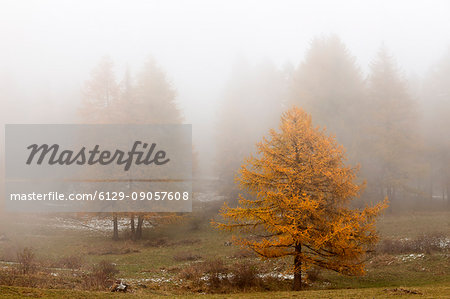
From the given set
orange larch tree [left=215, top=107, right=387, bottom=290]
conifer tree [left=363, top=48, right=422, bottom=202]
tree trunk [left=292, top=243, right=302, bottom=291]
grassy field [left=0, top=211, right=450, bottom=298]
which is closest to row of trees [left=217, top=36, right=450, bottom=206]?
conifer tree [left=363, top=48, right=422, bottom=202]

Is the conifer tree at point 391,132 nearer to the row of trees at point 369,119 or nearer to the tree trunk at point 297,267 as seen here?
the row of trees at point 369,119

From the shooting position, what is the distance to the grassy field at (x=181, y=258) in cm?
1237

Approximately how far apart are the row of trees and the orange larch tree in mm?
17667

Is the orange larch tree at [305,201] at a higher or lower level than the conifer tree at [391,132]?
lower

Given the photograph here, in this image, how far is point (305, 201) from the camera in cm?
1245

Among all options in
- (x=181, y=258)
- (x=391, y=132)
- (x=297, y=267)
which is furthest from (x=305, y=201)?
(x=391, y=132)

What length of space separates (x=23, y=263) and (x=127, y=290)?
491 cm

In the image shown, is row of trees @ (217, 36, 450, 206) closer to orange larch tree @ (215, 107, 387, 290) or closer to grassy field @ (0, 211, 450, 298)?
grassy field @ (0, 211, 450, 298)

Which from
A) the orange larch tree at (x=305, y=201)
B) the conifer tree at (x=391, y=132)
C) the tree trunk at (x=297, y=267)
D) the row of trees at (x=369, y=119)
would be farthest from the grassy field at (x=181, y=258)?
the row of trees at (x=369, y=119)

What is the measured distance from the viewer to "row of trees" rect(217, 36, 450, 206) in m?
30.6

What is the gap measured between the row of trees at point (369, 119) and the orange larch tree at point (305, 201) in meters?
17.7

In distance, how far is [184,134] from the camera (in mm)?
29469

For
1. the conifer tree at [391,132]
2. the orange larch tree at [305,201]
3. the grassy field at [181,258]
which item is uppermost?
the conifer tree at [391,132]

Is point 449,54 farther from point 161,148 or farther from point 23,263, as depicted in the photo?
point 23,263
